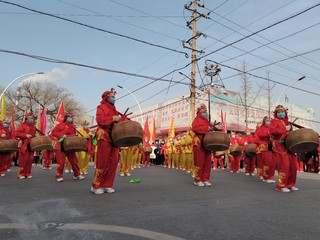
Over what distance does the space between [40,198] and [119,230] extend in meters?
2.47

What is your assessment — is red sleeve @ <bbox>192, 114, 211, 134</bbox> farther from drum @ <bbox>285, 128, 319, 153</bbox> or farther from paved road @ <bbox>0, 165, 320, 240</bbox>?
paved road @ <bbox>0, 165, 320, 240</bbox>

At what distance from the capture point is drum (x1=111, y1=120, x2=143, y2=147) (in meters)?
5.58

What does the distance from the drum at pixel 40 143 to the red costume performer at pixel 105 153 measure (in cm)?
331

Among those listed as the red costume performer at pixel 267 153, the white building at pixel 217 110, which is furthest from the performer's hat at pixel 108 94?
the white building at pixel 217 110

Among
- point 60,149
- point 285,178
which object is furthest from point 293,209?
point 60,149

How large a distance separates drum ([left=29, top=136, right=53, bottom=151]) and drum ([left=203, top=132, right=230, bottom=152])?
4.45m

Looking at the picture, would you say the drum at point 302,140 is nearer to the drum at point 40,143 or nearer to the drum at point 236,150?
the drum at point 236,150

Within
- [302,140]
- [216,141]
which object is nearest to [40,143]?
[216,141]

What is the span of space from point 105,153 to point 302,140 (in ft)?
12.9

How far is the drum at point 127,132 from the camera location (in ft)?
18.3

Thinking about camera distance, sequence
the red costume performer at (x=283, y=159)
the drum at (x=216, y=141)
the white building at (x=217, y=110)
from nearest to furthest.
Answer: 1. the red costume performer at (x=283, y=159)
2. the drum at (x=216, y=141)
3. the white building at (x=217, y=110)

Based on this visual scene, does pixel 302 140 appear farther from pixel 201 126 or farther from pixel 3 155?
pixel 3 155

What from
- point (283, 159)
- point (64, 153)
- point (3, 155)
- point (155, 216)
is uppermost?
Answer: point (283, 159)

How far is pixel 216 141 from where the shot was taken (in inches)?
283
